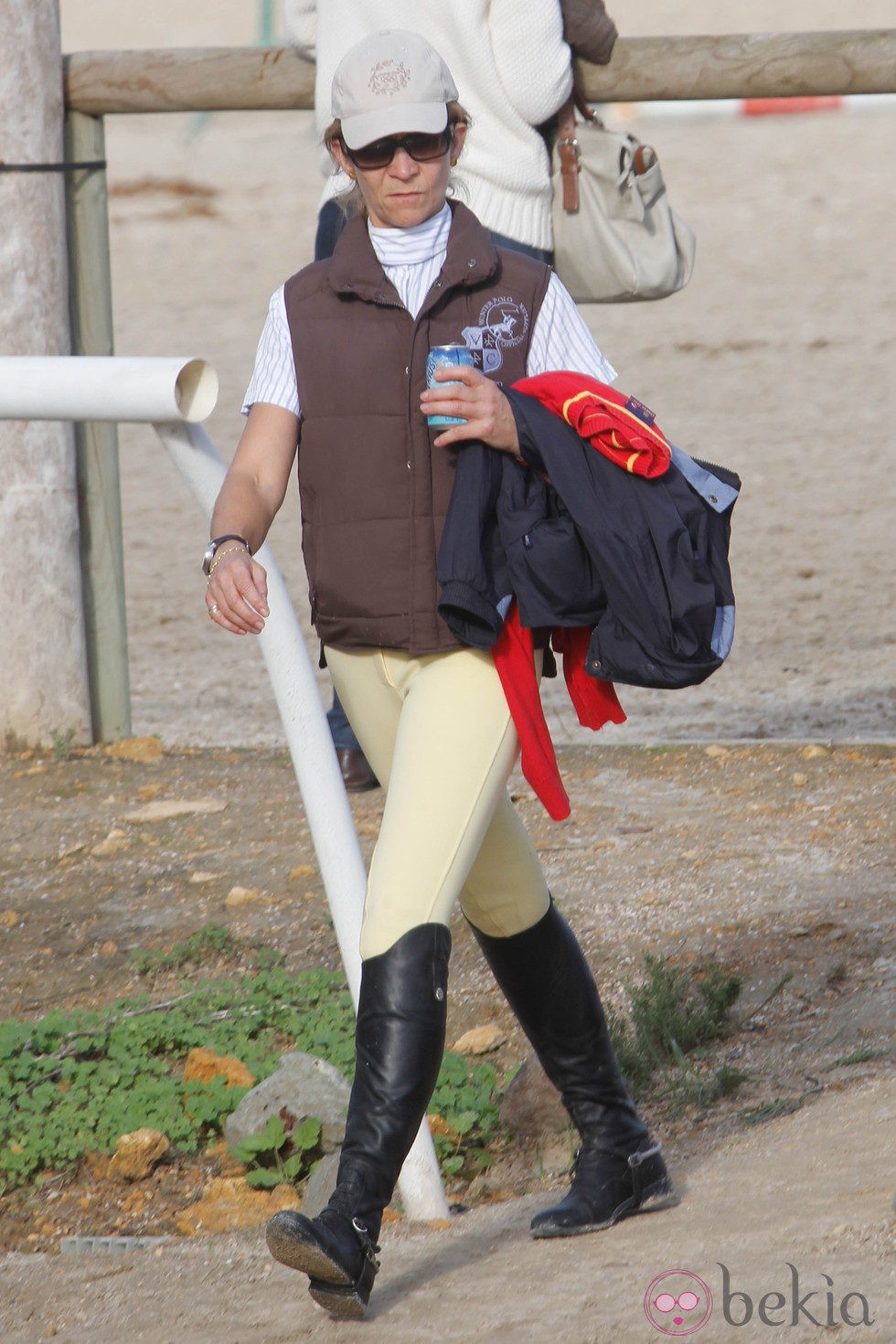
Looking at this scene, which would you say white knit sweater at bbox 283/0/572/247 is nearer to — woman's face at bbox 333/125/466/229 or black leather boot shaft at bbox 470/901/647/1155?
woman's face at bbox 333/125/466/229

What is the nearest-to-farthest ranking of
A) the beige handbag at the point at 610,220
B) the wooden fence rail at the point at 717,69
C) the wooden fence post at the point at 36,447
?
the beige handbag at the point at 610,220 → the wooden fence rail at the point at 717,69 → the wooden fence post at the point at 36,447

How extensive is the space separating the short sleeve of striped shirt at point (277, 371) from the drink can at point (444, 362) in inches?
10.8

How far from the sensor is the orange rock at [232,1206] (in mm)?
3289

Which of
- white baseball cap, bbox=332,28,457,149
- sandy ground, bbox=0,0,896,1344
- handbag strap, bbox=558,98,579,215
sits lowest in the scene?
sandy ground, bbox=0,0,896,1344

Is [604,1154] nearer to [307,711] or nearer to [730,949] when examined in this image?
[307,711]

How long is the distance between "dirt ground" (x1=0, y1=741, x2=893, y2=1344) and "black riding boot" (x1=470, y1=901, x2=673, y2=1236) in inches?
2.4

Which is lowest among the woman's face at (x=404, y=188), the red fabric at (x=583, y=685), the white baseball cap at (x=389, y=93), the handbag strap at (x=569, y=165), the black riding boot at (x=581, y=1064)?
the black riding boot at (x=581, y=1064)

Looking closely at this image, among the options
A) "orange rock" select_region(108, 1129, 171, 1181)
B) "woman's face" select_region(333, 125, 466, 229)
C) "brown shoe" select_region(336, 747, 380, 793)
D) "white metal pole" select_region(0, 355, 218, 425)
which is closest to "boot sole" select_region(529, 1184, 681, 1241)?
"orange rock" select_region(108, 1129, 171, 1181)

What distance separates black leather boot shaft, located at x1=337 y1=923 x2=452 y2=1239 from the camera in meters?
2.55

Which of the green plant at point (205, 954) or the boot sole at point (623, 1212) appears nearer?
the boot sole at point (623, 1212)

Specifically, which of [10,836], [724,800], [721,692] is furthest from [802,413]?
[10,836]

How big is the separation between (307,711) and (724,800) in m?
2.14

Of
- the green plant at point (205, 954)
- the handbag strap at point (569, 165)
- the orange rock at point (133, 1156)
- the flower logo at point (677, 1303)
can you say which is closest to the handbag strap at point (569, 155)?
the handbag strap at point (569, 165)

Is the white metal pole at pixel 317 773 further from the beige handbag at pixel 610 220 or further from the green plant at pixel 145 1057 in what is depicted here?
the beige handbag at pixel 610 220
